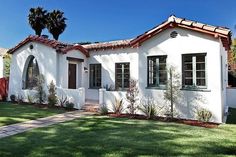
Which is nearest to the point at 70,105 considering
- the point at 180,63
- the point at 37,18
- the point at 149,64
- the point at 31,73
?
the point at 149,64

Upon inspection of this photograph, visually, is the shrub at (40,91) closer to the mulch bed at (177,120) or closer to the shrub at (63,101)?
the shrub at (63,101)

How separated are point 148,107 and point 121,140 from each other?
4.86 meters

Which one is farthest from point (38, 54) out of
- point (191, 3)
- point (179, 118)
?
point (191, 3)

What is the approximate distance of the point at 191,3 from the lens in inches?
842

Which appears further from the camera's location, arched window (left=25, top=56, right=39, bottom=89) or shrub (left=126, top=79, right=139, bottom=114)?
arched window (left=25, top=56, right=39, bottom=89)

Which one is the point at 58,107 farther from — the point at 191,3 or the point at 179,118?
the point at 191,3

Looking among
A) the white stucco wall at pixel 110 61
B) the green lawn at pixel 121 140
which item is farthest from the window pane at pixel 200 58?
the white stucco wall at pixel 110 61

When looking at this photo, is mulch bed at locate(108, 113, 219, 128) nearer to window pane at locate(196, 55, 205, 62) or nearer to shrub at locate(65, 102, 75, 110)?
window pane at locate(196, 55, 205, 62)

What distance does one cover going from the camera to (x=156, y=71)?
1420cm

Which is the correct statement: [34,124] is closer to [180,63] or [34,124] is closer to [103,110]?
[103,110]

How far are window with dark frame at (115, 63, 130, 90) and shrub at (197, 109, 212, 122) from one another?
24.0ft

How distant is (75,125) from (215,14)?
58.4ft

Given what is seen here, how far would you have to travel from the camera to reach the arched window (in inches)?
813

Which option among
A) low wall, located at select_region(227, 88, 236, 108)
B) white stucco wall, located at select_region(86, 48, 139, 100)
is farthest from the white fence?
low wall, located at select_region(227, 88, 236, 108)
